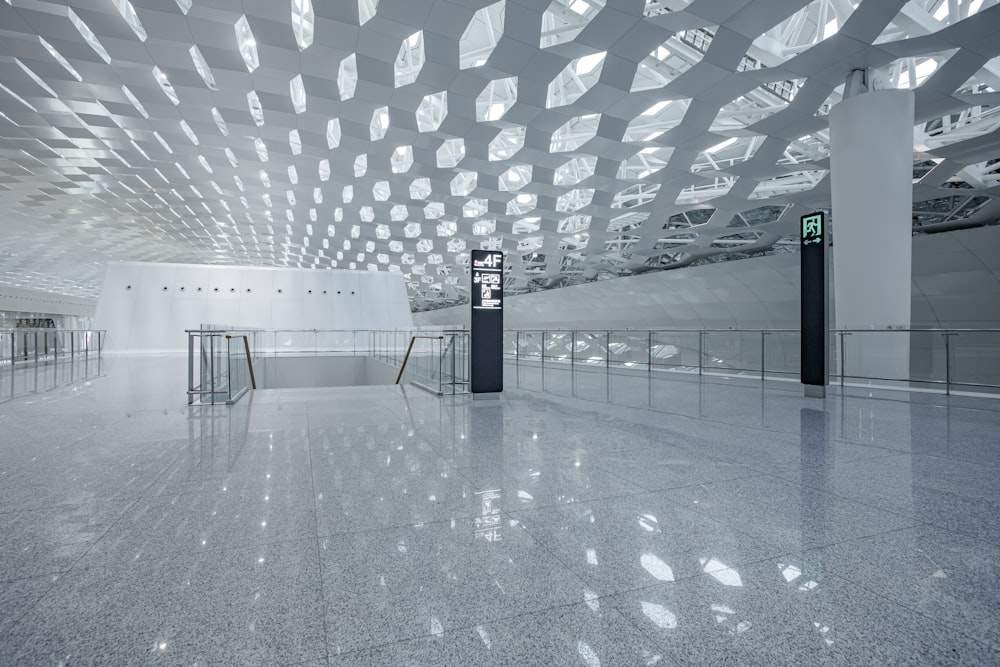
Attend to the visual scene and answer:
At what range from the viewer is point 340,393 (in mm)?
9469

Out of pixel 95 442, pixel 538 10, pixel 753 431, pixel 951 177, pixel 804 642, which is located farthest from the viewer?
pixel 951 177

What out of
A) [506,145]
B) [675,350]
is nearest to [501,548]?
[675,350]

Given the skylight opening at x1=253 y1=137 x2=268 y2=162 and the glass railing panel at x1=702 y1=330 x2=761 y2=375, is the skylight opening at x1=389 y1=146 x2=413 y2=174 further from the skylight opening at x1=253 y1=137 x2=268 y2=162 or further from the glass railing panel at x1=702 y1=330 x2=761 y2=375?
the glass railing panel at x1=702 y1=330 x2=761 y2=375

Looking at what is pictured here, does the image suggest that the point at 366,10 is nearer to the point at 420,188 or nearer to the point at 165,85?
the point at 165,85

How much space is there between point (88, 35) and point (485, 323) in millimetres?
10395

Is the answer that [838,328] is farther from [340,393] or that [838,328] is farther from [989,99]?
[340,393]

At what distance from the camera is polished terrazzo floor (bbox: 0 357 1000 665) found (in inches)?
71.1

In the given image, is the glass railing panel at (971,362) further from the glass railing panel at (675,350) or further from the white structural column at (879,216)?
the glass railing panel at (675,350)

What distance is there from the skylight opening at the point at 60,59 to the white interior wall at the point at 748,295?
35.9 feet

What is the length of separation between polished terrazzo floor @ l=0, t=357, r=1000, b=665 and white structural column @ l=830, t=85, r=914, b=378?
4.65 metres

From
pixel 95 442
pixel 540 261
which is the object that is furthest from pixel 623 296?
pixel 95 442

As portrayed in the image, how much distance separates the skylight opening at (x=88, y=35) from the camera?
968 cm

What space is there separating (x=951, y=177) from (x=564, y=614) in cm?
1929

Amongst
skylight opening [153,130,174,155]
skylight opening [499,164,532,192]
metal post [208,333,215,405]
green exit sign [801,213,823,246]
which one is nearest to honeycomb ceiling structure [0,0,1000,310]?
skylight opening [499,164,532,192]
